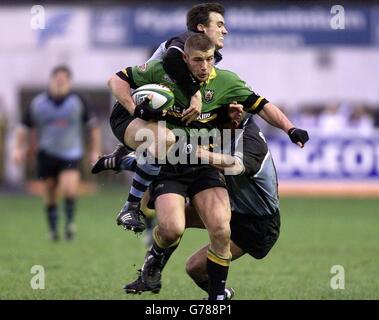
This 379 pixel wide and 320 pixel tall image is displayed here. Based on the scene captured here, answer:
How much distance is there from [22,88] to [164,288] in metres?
18.0

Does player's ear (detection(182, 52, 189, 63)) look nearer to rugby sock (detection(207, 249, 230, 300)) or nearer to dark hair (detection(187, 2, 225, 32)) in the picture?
dark hair (detection(187, 2, 225, 32))

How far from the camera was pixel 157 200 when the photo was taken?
738cm

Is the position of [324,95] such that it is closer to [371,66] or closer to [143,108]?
[371,66]

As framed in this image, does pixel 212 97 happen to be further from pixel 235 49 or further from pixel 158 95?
pixel 235 49

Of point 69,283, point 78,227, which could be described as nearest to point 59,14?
point 78,227

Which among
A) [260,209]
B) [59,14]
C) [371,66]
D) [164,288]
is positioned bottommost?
[164,288]

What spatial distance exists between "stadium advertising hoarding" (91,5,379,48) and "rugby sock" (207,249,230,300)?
18.0 meters

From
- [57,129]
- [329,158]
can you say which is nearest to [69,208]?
[57,129]

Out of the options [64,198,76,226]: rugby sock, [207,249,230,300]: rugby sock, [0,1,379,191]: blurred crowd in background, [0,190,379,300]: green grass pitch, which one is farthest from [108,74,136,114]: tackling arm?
[0,1,379,191]: blurred crowd in background

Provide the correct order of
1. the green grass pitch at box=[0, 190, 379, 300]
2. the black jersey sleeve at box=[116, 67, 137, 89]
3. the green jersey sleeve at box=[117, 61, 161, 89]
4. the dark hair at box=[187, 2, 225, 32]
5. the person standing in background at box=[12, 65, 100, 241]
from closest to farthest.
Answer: the green jersey sleeve at box=[117, 61, 161, 89] < the black jersey sleeve at box=[116, 67, 137, 89] < the dark hair at box=[187, 2, 225, 32] < the green grass pitch at box=[0, 190, 379, 300] < the person standing in background at box=[12, 65, 100, 241]

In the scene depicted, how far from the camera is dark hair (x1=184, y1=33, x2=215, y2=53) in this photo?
7188 mm

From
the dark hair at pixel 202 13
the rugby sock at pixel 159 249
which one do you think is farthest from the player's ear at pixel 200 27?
the rugby sock at pixel 159 249

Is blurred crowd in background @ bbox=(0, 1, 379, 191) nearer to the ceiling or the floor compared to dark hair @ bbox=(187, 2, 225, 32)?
nearer to the ceiling

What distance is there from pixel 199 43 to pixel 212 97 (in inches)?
18.5
